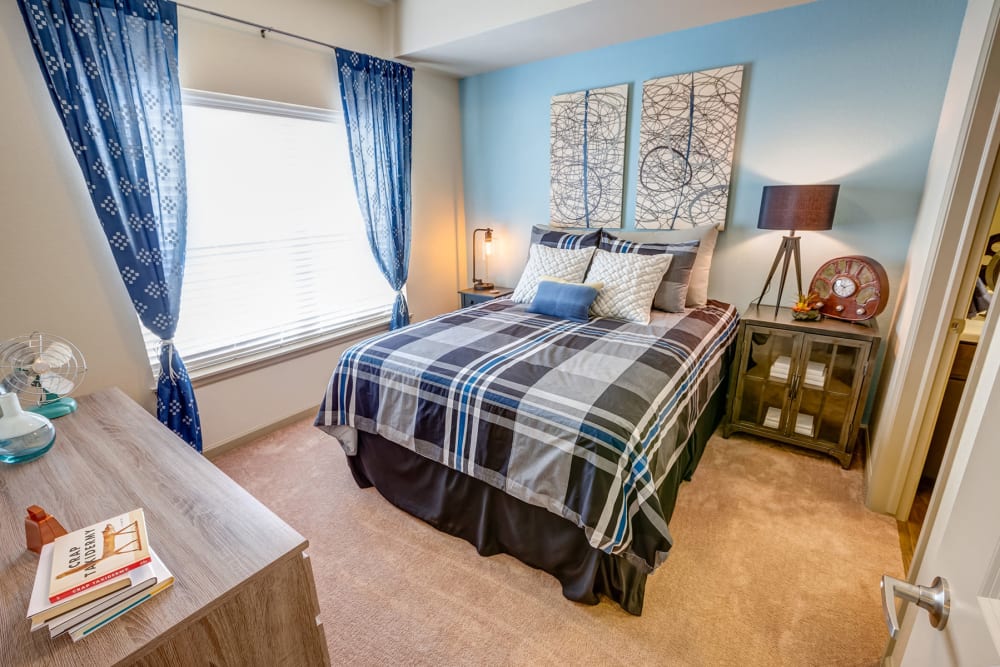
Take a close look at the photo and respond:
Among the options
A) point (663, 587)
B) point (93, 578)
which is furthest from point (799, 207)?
point (93, 578)

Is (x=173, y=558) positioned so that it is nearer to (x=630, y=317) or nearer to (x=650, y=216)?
(x=630, y=317)

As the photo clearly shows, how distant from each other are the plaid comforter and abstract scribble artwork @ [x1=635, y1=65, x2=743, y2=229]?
82 cm

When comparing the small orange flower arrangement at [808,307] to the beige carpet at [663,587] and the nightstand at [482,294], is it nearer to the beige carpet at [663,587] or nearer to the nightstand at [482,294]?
the beige carpet at [663,587]

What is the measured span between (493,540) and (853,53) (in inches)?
117

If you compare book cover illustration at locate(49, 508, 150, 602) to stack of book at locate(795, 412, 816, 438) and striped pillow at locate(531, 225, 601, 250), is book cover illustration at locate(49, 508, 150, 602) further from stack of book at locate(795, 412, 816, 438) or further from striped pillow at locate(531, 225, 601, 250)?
stack of book at locate(795, 412, 816, 438)

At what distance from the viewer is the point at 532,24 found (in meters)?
2.48

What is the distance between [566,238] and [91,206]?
2506 millimetres

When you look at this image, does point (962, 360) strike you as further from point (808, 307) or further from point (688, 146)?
point (688, 146)

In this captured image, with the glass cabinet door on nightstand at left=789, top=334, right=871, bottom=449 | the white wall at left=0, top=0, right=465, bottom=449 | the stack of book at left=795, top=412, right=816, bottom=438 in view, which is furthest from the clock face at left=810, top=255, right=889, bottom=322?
the white wall at left=0, top=0, right=465, bottom=449

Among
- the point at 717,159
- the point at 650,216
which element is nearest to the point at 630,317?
the point at 650,216

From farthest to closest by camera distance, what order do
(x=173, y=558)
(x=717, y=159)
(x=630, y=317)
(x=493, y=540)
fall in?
1. (x=717, y=159)
2. (x=630, y=317)
3. (x=493, y=540)
4. (x=173, y=558)

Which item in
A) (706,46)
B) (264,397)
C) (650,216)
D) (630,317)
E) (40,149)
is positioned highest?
(706,46)

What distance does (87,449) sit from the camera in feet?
4.38

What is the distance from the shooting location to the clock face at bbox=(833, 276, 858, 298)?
238 centimetres
